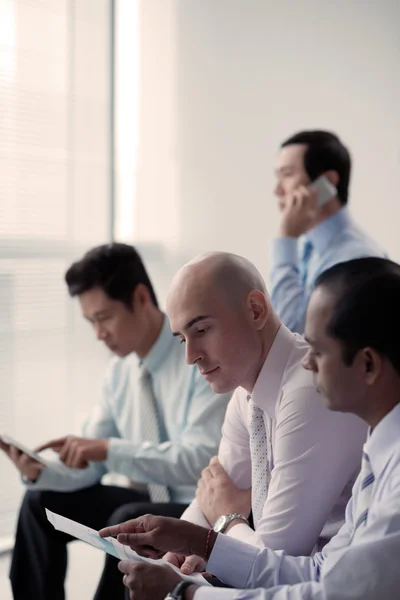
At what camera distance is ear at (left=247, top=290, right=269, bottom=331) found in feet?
5.75

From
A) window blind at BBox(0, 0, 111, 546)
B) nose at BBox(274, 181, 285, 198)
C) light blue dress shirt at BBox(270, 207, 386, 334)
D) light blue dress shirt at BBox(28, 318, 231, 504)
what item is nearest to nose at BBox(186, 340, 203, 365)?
light blue dress shirt at BBox(28, 318, 231, 504)

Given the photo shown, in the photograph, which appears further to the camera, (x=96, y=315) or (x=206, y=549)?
(x=96, y=315)

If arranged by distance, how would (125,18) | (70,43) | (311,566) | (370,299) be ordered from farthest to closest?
(125,18) → (70,43) → (311,566) → (370,299)

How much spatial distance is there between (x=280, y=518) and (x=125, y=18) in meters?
3.49

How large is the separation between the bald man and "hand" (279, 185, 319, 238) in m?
1.41

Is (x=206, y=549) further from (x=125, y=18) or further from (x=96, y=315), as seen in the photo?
(x=125, y=18)

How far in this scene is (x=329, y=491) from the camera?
159cm

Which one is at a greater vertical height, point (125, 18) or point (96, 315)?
point (125, 18)

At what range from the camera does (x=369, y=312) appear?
1262 millimetres

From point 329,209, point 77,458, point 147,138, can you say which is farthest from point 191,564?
point 147,138

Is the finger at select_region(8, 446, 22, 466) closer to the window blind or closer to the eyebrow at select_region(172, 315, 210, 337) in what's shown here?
the window blind

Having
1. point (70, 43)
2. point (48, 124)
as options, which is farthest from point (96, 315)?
point (70, 43)

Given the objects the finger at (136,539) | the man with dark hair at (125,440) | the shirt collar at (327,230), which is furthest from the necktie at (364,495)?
the shirt collar at (327,230)

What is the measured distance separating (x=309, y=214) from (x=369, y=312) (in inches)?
78.4
